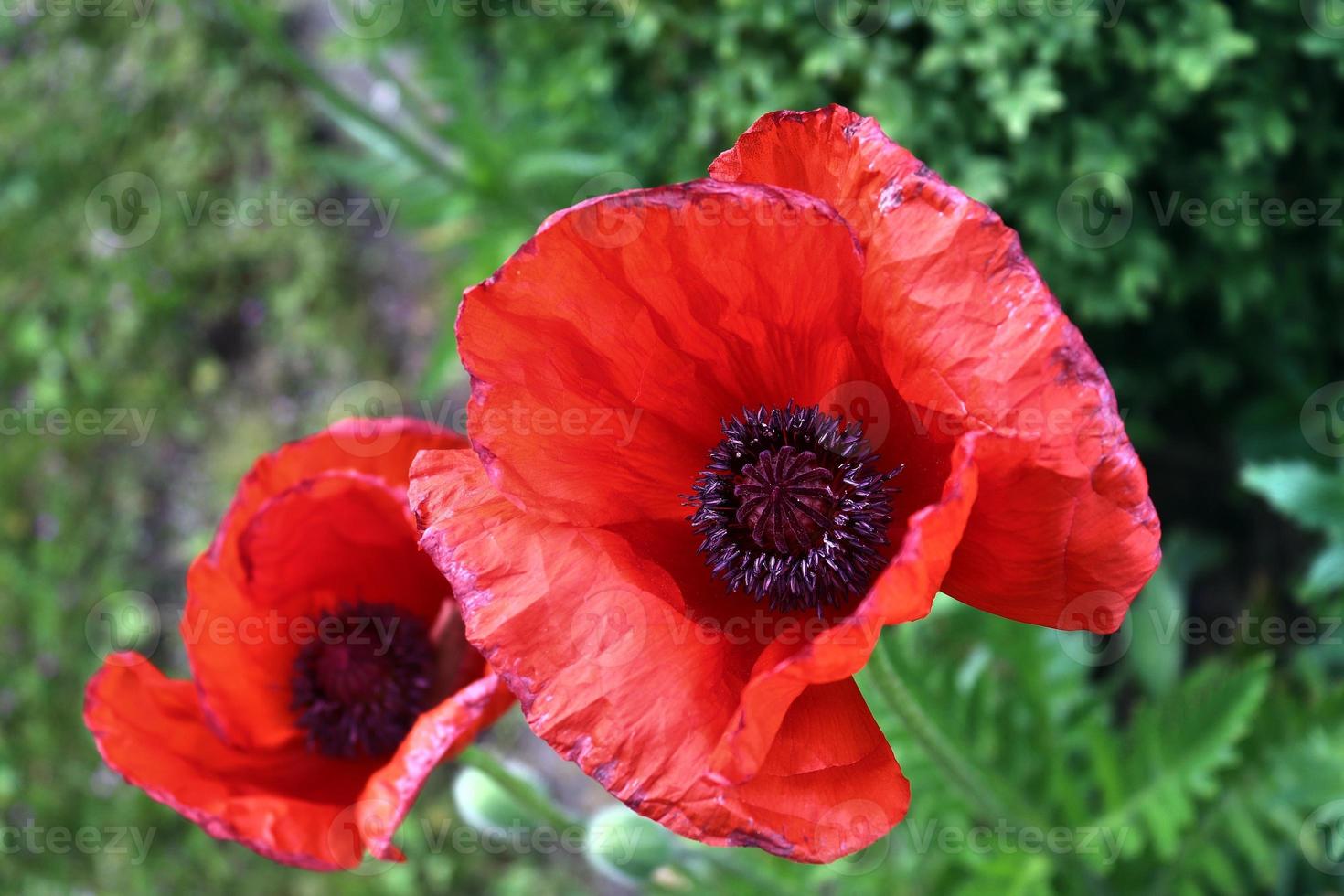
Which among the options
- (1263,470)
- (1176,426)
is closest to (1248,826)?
(1263,470)

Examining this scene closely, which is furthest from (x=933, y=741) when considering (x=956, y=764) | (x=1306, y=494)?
(x=1306, y=494)

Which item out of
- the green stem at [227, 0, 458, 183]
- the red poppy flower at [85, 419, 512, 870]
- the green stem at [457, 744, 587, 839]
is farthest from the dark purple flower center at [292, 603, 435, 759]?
the green stem at [227, 0, 458, 183]

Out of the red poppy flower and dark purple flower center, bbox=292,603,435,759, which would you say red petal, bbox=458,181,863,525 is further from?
dark purple flower center, bbox=292,603,435,759

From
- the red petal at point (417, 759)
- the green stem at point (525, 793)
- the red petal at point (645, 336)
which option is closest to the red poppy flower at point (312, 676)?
the red petal at point (417, 759)

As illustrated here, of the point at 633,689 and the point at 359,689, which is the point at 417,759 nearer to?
the point at 633,689

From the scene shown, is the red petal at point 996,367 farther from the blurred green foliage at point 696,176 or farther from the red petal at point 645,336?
the blurred green foliage at point 696,176

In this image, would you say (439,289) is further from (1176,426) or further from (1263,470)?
(1263,470)
